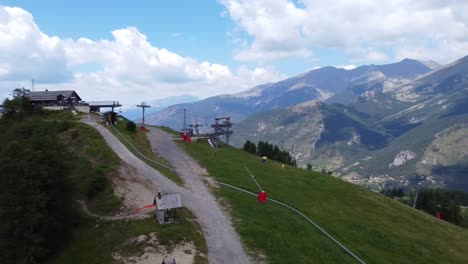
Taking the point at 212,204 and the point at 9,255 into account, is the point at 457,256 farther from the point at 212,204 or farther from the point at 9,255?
the point at 9,255

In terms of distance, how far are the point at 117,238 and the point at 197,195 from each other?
47.1 ft

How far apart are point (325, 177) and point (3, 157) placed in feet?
172

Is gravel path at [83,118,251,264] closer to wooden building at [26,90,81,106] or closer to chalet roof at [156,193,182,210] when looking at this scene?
chalet roof at [156,193,182,210]

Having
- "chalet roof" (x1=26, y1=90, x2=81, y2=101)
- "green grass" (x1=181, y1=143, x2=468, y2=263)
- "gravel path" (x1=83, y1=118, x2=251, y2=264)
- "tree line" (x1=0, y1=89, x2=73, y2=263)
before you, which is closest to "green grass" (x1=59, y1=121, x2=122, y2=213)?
"gravel path" (x1=83, y1=118, x2=251, y2=264)

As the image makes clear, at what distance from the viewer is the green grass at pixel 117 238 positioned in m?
37.0

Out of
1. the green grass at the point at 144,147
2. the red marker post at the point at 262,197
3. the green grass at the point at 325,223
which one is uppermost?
the green grass at the point at 144,147

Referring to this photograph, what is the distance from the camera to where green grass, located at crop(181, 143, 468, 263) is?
41188 millimetres

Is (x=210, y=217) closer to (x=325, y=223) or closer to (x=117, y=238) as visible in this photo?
(x=117, y=238)

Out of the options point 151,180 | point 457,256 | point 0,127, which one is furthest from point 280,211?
point 0,127

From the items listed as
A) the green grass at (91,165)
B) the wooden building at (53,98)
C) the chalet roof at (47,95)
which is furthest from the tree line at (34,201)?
the chalet roof at (47,95)

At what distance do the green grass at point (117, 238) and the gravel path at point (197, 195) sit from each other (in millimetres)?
1569

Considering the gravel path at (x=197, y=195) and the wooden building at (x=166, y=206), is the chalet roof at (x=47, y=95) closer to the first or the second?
the gravel path at (x=197, y=195)

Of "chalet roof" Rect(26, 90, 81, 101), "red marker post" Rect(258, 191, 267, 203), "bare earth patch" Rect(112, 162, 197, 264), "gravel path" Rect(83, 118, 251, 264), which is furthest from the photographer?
"chalet roof" Rect(26, 90, 81, 101)

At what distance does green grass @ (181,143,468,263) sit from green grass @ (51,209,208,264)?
556 cm
